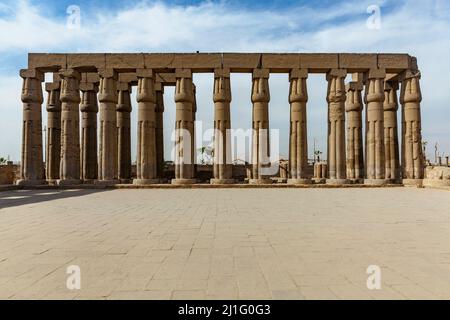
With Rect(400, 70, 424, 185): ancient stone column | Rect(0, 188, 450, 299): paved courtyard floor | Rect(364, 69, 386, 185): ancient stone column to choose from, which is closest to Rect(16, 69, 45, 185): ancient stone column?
Rect(0, 188, 450, 299): paved courtyard floor

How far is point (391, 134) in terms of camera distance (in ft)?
69.7

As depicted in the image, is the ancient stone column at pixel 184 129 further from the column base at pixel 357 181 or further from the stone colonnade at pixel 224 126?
the column base at pixel 357 181

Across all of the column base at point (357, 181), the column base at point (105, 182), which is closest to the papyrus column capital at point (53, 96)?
the column base at point (105, 182)

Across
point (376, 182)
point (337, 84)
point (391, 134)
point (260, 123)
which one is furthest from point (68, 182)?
point (391, 134)

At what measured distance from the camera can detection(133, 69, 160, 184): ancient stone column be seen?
1948 centimetres

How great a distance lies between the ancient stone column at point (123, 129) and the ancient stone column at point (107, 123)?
351cm

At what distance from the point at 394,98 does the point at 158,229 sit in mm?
21278

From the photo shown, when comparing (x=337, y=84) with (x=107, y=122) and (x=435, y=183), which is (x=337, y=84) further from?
(x=107, y=122)

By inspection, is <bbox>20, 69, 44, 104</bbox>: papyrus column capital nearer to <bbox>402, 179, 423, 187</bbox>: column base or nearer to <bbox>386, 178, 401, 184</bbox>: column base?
<bbox>386, 178, 401, 184</bbox>: column base

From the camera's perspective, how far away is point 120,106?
23766mm

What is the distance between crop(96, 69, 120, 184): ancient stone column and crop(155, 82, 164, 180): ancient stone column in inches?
175

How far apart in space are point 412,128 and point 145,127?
16.8 metres
